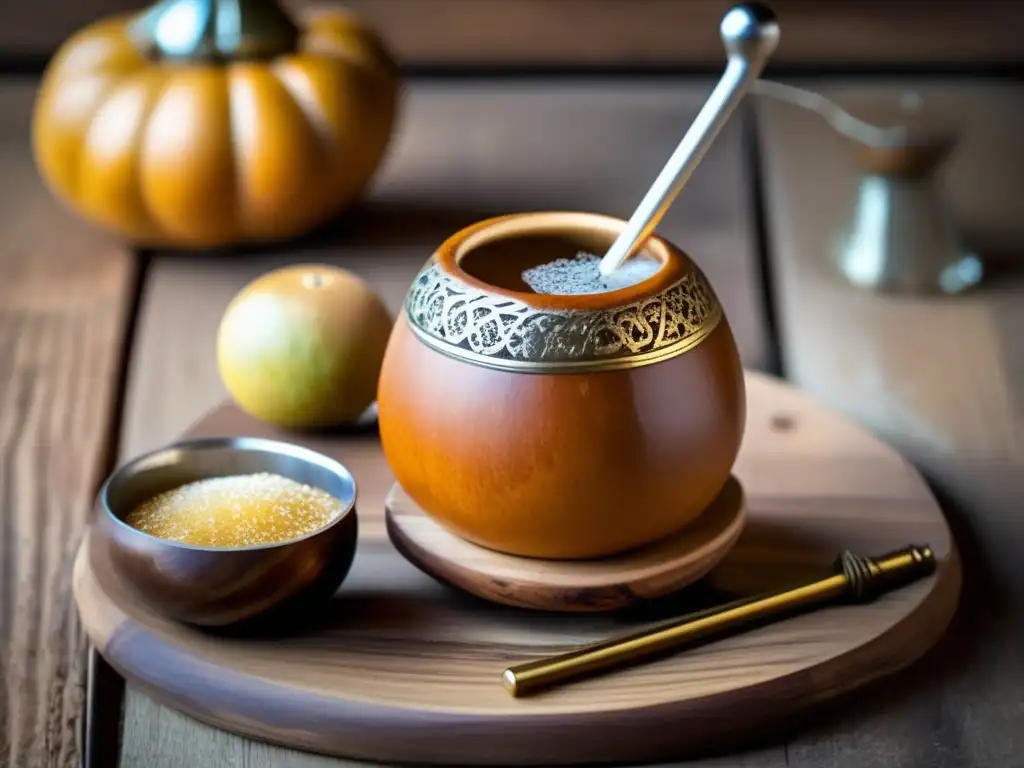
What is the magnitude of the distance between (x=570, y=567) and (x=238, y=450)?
170 mm

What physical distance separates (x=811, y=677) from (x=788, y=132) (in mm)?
731

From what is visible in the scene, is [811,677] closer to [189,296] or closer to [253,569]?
[253,569]

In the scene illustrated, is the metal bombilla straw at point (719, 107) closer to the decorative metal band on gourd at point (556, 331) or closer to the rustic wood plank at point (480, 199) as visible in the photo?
the decorative metal band on gourd at point (556, 331)

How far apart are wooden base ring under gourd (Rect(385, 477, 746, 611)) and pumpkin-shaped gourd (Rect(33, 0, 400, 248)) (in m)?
0.42

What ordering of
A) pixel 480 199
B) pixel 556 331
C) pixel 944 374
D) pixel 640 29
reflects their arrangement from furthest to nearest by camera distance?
pixel 640 29
pixel 480 199
pixel 944 374
pixel 556 331

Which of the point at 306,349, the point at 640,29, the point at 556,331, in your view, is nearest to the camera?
the point at 556,331

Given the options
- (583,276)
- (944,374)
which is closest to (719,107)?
(583,276)

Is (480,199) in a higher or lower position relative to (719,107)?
lower

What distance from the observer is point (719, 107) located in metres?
0.55

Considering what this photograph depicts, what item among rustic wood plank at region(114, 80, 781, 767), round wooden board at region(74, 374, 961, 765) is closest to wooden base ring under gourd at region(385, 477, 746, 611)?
round wooden board at region(74, 374, 961, 765)

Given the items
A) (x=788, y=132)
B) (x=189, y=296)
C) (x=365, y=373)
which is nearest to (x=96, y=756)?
(x=365, y=373)

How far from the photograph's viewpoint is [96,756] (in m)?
0.60

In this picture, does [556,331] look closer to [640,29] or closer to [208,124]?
[208,124]

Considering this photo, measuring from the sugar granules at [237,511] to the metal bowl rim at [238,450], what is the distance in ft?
0.04
